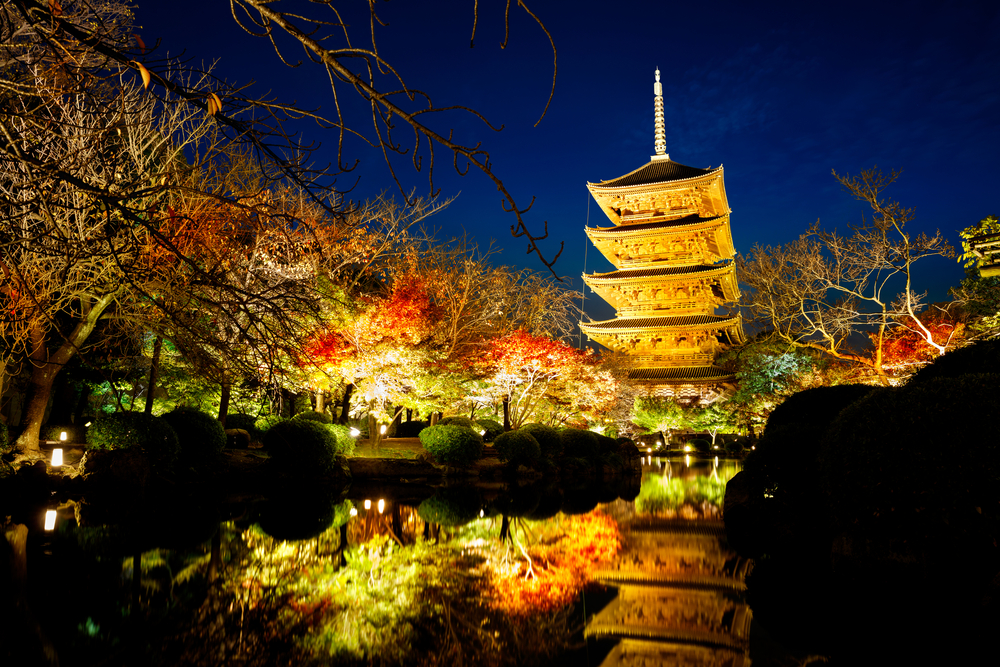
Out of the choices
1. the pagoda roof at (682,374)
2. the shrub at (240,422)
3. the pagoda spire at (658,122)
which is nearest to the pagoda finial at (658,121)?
the pagoda spire at (658,122)

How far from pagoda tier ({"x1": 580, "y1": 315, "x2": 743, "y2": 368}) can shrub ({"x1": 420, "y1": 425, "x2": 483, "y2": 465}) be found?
18794mm

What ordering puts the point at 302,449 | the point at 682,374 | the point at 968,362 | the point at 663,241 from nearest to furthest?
the point at 968,362 → the point at 302,449 → the point at 682,374 → the point at 663,241

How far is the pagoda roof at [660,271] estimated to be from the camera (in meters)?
31.6

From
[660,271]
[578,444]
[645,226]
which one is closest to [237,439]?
[578,444]

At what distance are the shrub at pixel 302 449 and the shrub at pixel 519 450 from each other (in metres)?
4.71

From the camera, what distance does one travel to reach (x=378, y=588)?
501 centimetres

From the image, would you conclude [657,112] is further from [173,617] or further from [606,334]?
[173,617]

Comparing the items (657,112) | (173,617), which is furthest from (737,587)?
(657,112)

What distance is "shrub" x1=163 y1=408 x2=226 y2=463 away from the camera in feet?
40.1

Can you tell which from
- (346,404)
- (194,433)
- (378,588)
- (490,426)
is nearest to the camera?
(378,588)

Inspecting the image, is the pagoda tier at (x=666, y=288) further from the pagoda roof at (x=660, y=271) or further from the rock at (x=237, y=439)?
the rock at (x=237, y=439)

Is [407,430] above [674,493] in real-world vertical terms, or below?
above

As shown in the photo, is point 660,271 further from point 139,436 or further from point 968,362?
point 139,436

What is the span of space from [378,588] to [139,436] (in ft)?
26.7
